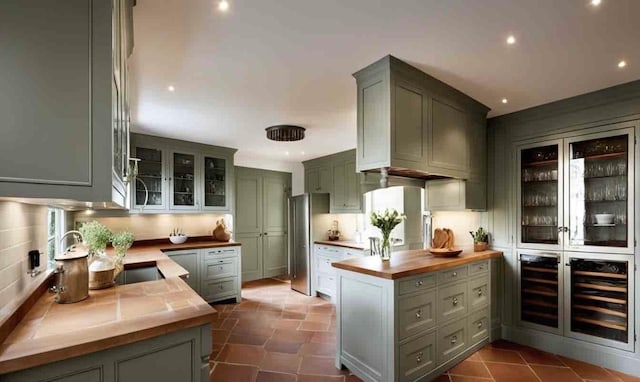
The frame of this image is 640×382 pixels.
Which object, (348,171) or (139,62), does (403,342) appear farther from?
(348,171)

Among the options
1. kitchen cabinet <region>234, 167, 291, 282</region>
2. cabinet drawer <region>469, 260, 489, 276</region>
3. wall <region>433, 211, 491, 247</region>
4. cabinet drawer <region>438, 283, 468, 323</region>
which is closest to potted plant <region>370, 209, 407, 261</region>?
cabinet drawer <region>438, 283, 468, 323</region>

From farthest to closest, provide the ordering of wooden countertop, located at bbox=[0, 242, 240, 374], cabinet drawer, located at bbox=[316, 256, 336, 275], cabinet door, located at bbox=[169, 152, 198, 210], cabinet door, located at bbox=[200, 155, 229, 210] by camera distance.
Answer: cabinet drawer, located at bbox=[316, 256, 336, 275], cabinet door, located at bbox=[200, 155, 229, 210], cabinet door, located at bbox=[169, 152, 198, 210], wooden countertop, located at bbox=[0, 242, 240, 374]

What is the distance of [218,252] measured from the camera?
4633 millimetres

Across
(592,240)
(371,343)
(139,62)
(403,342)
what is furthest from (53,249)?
(592,240)

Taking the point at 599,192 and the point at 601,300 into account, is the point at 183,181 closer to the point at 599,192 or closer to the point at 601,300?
the point at 599,192

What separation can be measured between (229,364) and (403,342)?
1619 millimetres

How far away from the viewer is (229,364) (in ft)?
9.41

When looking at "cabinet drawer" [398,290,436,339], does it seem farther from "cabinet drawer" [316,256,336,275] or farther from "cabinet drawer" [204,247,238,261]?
"cabinet drawer" [204,247,238,261]

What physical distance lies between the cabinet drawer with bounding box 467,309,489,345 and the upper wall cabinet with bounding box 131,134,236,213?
3.74 m

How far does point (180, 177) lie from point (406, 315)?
3.79m

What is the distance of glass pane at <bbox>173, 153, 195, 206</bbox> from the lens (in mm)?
4641

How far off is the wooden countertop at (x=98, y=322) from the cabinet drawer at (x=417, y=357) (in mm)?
1568

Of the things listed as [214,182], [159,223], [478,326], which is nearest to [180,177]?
[214,182]

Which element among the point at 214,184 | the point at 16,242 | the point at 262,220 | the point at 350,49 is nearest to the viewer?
the point at 16,242
